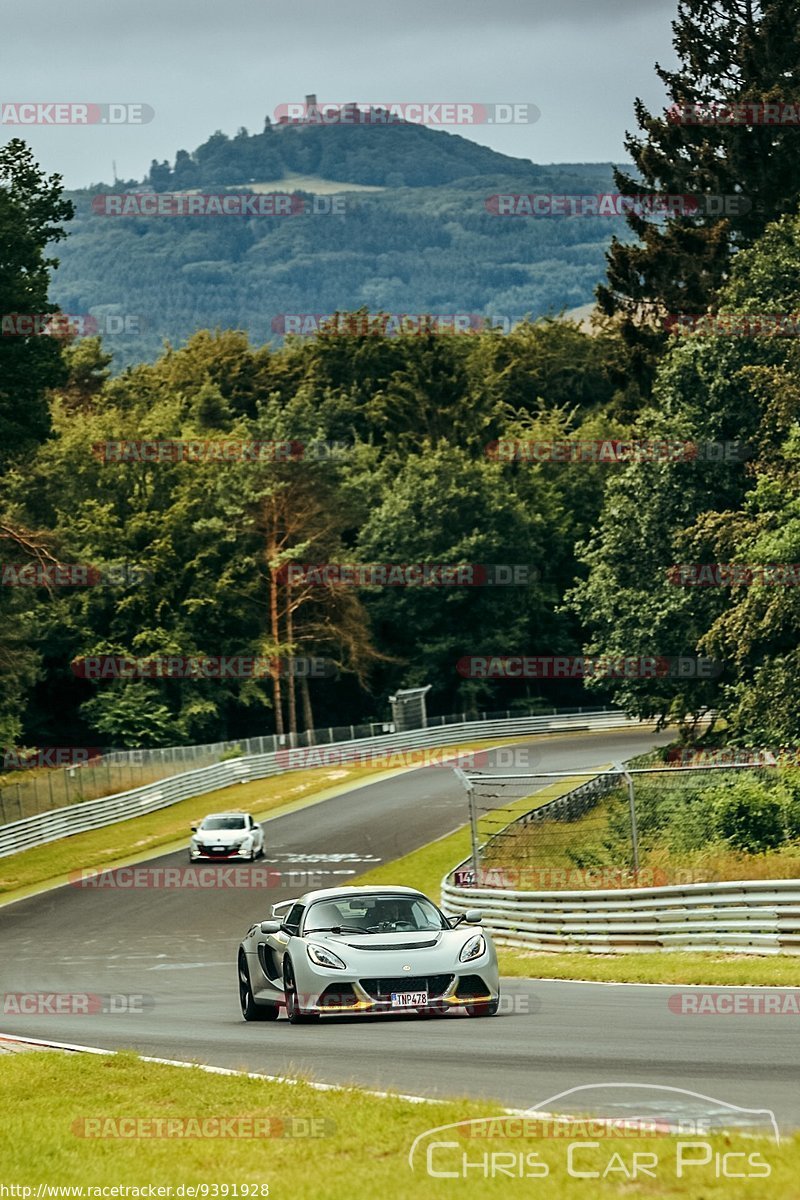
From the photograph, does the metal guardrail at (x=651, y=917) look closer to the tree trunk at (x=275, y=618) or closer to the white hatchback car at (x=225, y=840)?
the white hatchback car at (x=225, y=840)

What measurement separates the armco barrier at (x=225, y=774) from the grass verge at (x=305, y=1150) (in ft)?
136

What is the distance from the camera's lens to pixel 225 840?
155ft

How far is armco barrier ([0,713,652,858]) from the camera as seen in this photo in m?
53.8

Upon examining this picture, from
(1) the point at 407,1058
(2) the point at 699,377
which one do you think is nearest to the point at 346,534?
(2) the point at 699,377

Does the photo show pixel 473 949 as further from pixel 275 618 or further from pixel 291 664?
pixel 275 618

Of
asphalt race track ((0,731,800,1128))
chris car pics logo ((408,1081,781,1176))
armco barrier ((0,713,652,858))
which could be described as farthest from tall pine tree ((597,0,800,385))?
chris car pics logo ((408,1081,781,1176))

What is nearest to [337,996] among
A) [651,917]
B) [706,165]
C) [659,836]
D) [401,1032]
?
[401,1032]

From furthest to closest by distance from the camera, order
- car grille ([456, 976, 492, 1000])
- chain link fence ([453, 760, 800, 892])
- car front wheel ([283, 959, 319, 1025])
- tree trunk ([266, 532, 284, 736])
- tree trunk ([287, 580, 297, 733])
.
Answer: tree trunk ([287, 580, 297, 733]) → tree trunk ([266, 532, 284, 736]) → chain link fence ([453, 760, 800, 892]) → car front wheel ([283, 959, 319, 1025]) → car grille ([456, 976, 492, 1000])

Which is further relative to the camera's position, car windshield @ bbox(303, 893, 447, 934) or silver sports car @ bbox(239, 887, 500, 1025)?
car windshield @ bbox(303, 893, 447, 934)

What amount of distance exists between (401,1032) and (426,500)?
256 ft

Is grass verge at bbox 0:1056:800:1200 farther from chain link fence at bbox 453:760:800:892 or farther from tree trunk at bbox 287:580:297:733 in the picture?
tree trunk at bbox 287:580:297:733

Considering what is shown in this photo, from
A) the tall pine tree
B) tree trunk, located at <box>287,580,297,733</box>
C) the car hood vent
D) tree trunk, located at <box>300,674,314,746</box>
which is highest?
the tall pine tree

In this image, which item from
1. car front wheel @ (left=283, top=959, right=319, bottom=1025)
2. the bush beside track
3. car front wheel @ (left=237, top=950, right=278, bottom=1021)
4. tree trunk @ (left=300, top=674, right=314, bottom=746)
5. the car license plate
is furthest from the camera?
tree trunk @ (left=300, top=674, right=314, bottom=746)

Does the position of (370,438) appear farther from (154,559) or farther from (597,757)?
(597,757)
